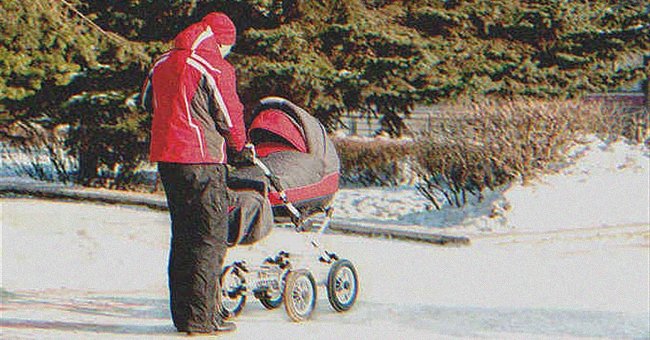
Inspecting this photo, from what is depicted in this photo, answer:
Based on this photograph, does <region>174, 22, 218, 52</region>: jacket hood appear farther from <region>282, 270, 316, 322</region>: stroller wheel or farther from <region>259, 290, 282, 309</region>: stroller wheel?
<region>259, 290, 282, 309</region>: stroller wheel

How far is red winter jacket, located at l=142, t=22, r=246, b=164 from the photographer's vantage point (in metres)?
7.24

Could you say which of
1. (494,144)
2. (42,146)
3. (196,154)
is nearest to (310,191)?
(196,154)

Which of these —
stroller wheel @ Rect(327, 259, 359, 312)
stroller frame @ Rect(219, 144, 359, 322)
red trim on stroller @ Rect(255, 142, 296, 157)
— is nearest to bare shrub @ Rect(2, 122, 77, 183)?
red trim on stroller @ Rect(255, 142, 296, 157)

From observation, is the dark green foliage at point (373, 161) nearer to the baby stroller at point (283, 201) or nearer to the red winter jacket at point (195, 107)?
the baby stroller at point (283, 201)

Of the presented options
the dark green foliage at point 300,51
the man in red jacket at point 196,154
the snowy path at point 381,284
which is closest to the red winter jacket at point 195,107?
the man in red jacket at point 196,154

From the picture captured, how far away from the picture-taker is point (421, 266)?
38.1 ft

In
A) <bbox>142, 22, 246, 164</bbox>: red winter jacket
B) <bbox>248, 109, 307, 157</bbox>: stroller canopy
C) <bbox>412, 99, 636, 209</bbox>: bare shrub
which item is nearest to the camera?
<bbox>142, 22, 246, 164</bbox>: red winter jacket

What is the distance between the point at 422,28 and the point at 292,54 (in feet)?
10.7

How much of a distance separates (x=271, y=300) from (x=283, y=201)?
1.01 metres

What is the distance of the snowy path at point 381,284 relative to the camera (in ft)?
26.5

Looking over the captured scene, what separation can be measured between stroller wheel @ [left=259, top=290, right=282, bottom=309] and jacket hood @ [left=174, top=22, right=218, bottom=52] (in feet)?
6.39

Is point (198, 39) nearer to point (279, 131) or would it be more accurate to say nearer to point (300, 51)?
point (279, 131)

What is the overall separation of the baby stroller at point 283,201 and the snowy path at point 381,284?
0.65 ft

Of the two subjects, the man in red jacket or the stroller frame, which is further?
the stroller frame
